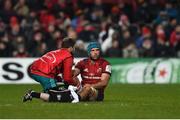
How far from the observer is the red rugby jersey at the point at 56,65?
52.9 feet

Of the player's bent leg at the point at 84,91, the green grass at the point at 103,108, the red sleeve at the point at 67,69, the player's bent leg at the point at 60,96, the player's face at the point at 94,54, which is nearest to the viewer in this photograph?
the green grass at the point at 103,108

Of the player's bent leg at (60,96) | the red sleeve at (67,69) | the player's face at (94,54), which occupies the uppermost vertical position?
the player's face at (94,54)

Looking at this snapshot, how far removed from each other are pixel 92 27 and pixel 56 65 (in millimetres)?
12055

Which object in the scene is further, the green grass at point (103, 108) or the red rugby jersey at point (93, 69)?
the red rugby jersey at point (93, 69)

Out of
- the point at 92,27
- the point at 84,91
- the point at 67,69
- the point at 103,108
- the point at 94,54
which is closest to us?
the point at 103,108

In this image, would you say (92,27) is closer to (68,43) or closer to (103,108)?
(68,43)

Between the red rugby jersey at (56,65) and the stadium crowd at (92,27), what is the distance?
32.8ft

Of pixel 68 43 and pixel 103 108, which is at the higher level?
pixel 68 43

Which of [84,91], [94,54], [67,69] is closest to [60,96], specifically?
[84,91]

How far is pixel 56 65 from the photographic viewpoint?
53.3 feet

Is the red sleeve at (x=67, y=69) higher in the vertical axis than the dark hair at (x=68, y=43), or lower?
lower

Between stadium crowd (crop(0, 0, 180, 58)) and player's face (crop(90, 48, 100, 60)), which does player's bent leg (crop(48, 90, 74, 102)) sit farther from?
stadium crowd (crop(0, 0, 180, 58))

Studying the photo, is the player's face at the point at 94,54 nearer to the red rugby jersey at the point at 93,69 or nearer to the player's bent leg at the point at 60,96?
the red rugby jersey at the point at 93,69

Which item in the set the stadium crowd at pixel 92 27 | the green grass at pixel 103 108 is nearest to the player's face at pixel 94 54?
the green grass at pixel 103 108
